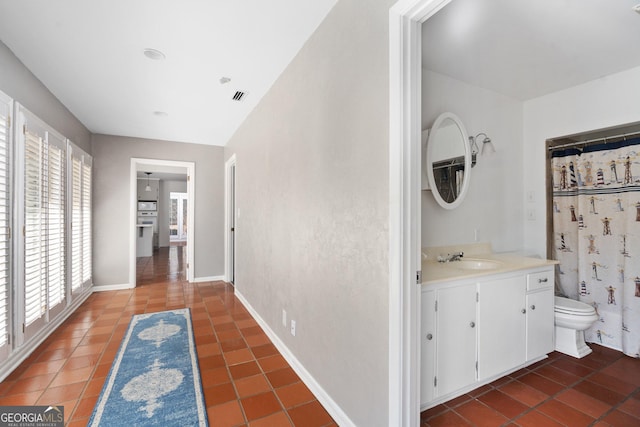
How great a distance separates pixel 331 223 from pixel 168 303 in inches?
126

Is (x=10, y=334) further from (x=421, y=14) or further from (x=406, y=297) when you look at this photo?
(x=421, y=14)

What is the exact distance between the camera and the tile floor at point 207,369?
1792 millimetres

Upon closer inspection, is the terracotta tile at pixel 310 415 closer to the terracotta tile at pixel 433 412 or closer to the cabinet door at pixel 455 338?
the terracotta tile at pixel 433 412

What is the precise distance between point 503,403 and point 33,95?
4546mm

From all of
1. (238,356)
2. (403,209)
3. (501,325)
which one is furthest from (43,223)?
(501,325)

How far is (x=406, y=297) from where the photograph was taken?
1293 mm

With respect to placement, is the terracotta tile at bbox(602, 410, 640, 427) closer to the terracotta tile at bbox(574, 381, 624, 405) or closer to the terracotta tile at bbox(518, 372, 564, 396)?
the terracotta tile at bbox(574, 381, 624, 405)

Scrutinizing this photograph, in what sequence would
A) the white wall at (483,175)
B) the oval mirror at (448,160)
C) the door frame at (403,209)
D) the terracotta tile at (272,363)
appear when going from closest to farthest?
1. the door frame at (403,209)
2. the terracotta tile at (272,363)
3. the oval mirror at (448,160)
4. the white wall at (483,175)

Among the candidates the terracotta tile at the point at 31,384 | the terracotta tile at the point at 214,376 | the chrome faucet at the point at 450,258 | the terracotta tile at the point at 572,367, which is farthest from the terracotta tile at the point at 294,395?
the terracotta tile at the point at 572,367

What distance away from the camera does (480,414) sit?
1751mm

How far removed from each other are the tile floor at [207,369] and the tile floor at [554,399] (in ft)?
2.88

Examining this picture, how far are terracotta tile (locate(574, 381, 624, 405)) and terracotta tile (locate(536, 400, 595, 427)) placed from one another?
0.95 feet

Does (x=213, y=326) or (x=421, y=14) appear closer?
(x=421, y=14)

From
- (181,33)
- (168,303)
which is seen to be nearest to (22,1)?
(181,33)
